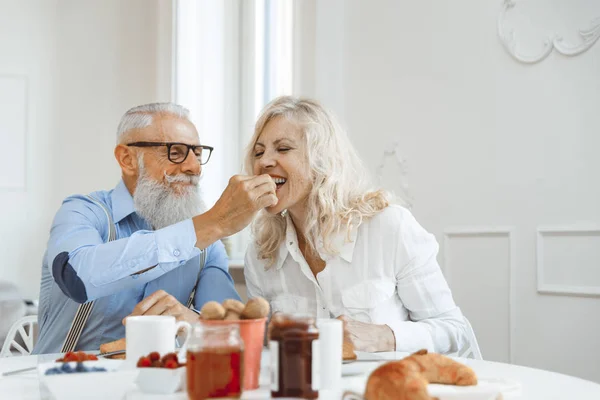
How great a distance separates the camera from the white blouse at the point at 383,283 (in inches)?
81.0

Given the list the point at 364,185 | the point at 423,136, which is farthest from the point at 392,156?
the point at 364,185

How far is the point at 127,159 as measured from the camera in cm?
245

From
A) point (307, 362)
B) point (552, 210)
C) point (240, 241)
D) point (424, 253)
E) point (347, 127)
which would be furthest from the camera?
point (240, 241)

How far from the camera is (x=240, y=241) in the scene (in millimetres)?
4180

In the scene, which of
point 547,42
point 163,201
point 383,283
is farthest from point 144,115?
point 547,42

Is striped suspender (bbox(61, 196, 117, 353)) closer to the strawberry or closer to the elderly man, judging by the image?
the elderly man

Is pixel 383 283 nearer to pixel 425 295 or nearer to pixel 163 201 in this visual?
pixel 425 295

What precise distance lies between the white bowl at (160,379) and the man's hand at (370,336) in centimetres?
65

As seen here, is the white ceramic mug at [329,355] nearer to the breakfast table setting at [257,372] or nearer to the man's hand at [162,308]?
the breakfast table setting at [257,372]

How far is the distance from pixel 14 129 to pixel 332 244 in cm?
338

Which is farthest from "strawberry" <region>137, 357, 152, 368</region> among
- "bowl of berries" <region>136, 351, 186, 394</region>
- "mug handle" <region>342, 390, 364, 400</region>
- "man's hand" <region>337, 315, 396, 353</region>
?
"man's hand" <region>337, 315, 396, 353</region>

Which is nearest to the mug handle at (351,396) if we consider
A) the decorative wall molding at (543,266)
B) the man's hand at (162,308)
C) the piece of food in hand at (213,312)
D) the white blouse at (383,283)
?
the piece of food in hand at (213,312)

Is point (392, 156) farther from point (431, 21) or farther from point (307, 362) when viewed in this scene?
point (307, 362)

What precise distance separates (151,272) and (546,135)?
1705 millimetres
